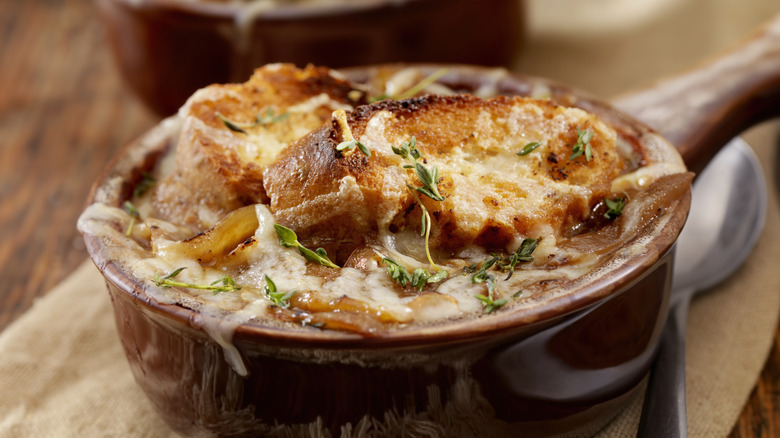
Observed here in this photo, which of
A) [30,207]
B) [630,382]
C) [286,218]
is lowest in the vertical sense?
[30,207]

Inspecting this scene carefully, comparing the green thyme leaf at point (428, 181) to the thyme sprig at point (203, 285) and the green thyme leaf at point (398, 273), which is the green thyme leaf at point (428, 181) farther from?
the thyme sprig at point (203, 285)

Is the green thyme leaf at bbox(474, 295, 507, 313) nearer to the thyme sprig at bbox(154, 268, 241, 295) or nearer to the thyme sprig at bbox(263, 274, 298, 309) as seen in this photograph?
the thyme sprig at bbox(263, 274, 298, 309)

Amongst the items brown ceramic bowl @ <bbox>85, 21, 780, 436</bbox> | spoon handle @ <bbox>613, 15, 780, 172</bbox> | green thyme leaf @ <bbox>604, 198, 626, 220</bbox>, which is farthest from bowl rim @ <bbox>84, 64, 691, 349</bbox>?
spoon handle @ <bbox>613, 15, 780, 172</bbox>

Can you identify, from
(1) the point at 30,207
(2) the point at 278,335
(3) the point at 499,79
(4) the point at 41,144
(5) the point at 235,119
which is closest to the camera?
(2) the point at 278,335

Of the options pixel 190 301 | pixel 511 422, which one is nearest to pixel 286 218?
pixel 190 301

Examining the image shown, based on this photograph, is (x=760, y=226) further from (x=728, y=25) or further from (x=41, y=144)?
(x=41, y=144)

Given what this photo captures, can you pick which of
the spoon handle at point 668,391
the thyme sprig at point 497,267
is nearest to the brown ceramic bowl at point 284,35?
the spoon handle at point 668,391

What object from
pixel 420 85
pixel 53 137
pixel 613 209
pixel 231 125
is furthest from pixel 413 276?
pixel 53 137
